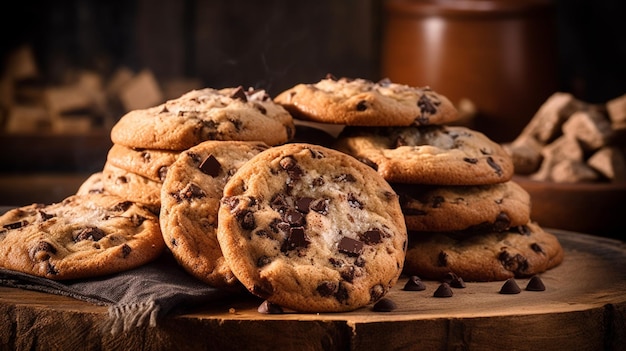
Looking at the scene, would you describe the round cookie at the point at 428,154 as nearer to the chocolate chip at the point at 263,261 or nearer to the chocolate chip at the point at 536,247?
the chocolate chip at the point at 536,247

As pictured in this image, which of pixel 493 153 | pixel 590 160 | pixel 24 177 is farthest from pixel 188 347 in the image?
pixel 24 177

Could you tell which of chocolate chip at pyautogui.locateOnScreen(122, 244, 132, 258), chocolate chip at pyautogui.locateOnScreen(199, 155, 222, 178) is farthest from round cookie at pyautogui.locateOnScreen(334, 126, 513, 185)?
chocolate chip at pyautogui.locateOnScreen(122, 244, 132, 258)

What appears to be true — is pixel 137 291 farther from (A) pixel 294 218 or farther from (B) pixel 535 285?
(B) pixel 535 285

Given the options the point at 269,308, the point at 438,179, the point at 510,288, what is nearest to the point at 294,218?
the point at 269,308

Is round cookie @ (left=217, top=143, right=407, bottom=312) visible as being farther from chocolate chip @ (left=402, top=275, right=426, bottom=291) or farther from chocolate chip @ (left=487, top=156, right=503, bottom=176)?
chocolate chip @ (left=487, top=156, right=503, bottom=176)

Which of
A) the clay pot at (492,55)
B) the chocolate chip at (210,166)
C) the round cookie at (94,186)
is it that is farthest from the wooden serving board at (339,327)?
the clay pot at (492,55)
